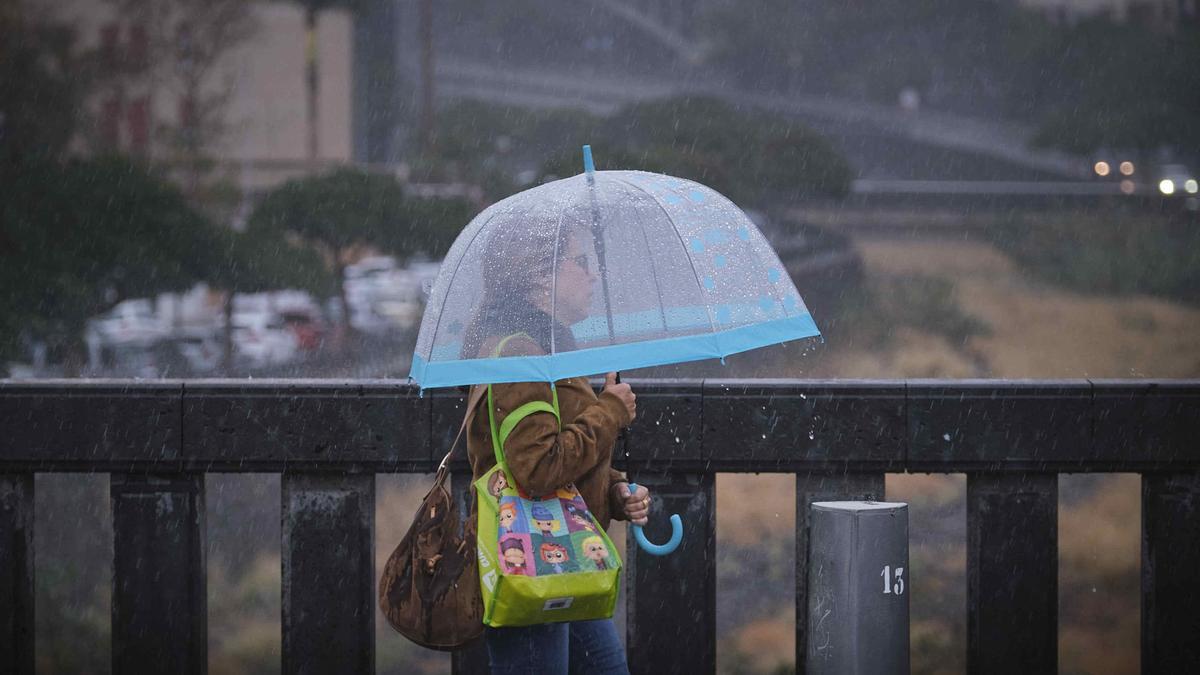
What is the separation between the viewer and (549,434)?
3.39 metres

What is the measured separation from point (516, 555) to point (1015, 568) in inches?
68.2

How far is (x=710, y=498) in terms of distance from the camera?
426 cm

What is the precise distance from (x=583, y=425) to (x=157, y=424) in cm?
155

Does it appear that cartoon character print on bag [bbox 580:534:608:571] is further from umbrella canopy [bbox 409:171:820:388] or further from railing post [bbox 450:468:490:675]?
railing post [bbox 450:468:490:675]

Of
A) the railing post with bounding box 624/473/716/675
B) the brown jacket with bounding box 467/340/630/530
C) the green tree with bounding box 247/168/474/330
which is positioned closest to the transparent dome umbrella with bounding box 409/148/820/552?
the brown jacket with bounding box 467/340/630/530

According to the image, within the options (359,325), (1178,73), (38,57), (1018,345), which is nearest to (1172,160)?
(1178,73)

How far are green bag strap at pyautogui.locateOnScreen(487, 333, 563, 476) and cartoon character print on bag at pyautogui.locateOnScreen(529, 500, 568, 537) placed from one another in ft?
0.40

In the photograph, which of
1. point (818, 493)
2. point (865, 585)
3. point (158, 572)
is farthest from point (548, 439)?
point (158, 572)

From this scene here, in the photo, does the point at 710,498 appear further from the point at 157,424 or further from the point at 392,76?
the point at 392,76

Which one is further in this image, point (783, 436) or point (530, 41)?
point (530, 41)

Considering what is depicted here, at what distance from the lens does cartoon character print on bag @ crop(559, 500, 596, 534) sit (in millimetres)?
3471

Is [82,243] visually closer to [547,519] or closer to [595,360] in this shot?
[547,519]

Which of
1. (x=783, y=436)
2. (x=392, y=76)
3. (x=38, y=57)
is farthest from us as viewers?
(x=392, y=76)

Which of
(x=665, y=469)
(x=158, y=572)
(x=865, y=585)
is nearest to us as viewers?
(x=865, y=585)
